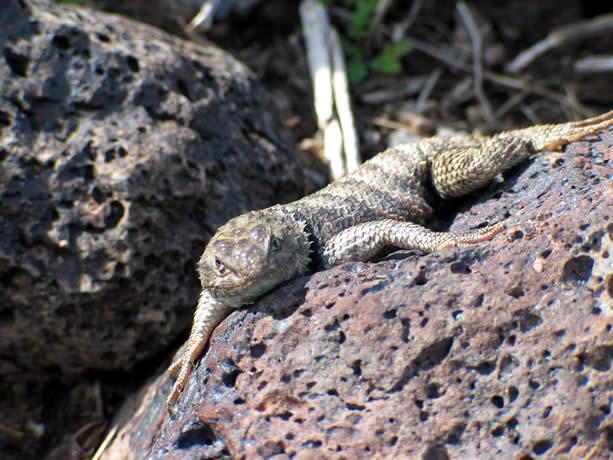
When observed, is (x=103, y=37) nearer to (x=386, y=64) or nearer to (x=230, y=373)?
(x=230, y=373)

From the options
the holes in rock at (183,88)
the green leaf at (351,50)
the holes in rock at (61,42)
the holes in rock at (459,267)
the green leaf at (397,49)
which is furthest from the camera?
the green leaf at (351,50)

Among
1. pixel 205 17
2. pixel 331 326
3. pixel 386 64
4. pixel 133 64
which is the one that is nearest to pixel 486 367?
pixel 331 326

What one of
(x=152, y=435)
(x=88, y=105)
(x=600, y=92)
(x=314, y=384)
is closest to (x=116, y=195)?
(x=88, y=105)

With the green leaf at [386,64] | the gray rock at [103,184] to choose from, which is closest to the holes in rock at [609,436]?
the gray rock at [103,184]

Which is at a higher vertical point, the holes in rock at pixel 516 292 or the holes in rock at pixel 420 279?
the holes in rock at pixel 420 279

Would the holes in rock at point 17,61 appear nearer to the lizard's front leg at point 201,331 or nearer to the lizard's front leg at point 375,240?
the lizard's front leg at point 201,331
